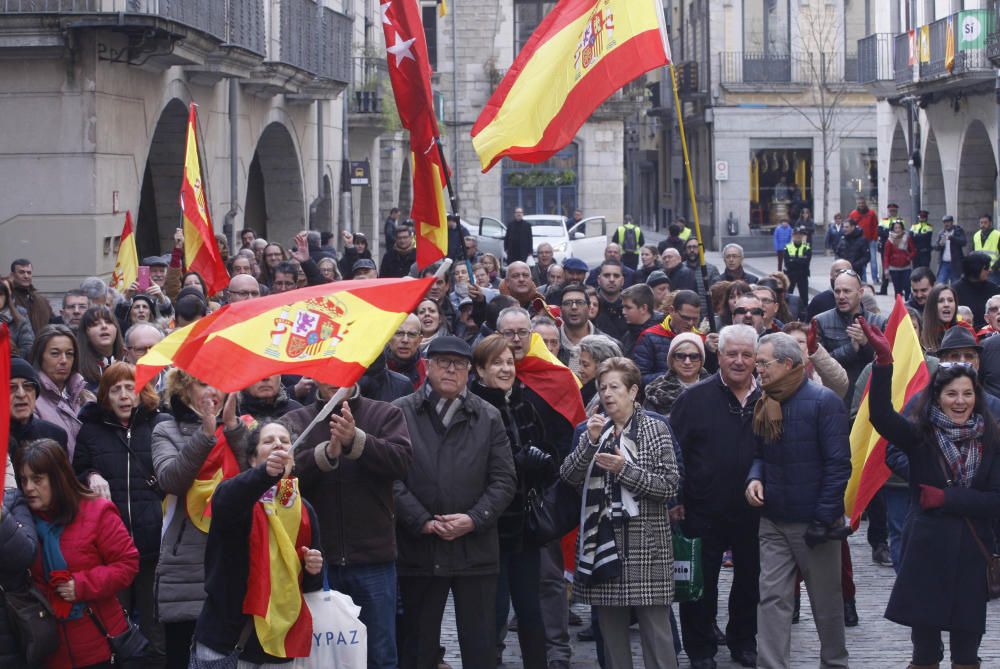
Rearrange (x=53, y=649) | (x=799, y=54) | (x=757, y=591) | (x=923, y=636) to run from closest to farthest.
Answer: (x=53, y=649) → (x=923, y=636) → (x=757, y=591) → (x=799, y=54)

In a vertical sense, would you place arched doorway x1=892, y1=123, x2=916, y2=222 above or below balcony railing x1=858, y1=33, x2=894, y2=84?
below

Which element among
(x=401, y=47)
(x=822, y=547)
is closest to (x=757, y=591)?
(x=822, y=547)

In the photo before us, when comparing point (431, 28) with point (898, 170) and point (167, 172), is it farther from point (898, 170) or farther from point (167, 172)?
point (167, 172)

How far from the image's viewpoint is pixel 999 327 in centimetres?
1051

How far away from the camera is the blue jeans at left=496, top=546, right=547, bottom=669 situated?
733 cm

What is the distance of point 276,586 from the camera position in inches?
235

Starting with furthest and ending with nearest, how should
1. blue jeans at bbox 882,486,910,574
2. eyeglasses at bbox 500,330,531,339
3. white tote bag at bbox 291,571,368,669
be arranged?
blue jeans at bbox 882,486,910,574 < eyeglasses at bbox 500,330,531,339 < white tote bag at bbox 291,571,368,669

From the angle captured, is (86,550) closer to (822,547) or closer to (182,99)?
(822,547)

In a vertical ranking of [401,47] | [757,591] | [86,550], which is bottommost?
[757,591]

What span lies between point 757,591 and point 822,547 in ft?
2.49

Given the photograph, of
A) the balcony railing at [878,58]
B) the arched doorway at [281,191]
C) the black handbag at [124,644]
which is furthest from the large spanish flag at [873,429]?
the balcony railing at [878,58]

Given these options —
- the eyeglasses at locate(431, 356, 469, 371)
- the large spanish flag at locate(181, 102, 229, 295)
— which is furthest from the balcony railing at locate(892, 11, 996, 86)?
the eyeglasses at locate(431, 356, 469, 371)

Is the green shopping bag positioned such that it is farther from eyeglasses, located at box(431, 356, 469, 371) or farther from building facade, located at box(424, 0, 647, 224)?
building facade, located at box(424, 0, 647, 224)

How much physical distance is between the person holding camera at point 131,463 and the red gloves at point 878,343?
3076mm
